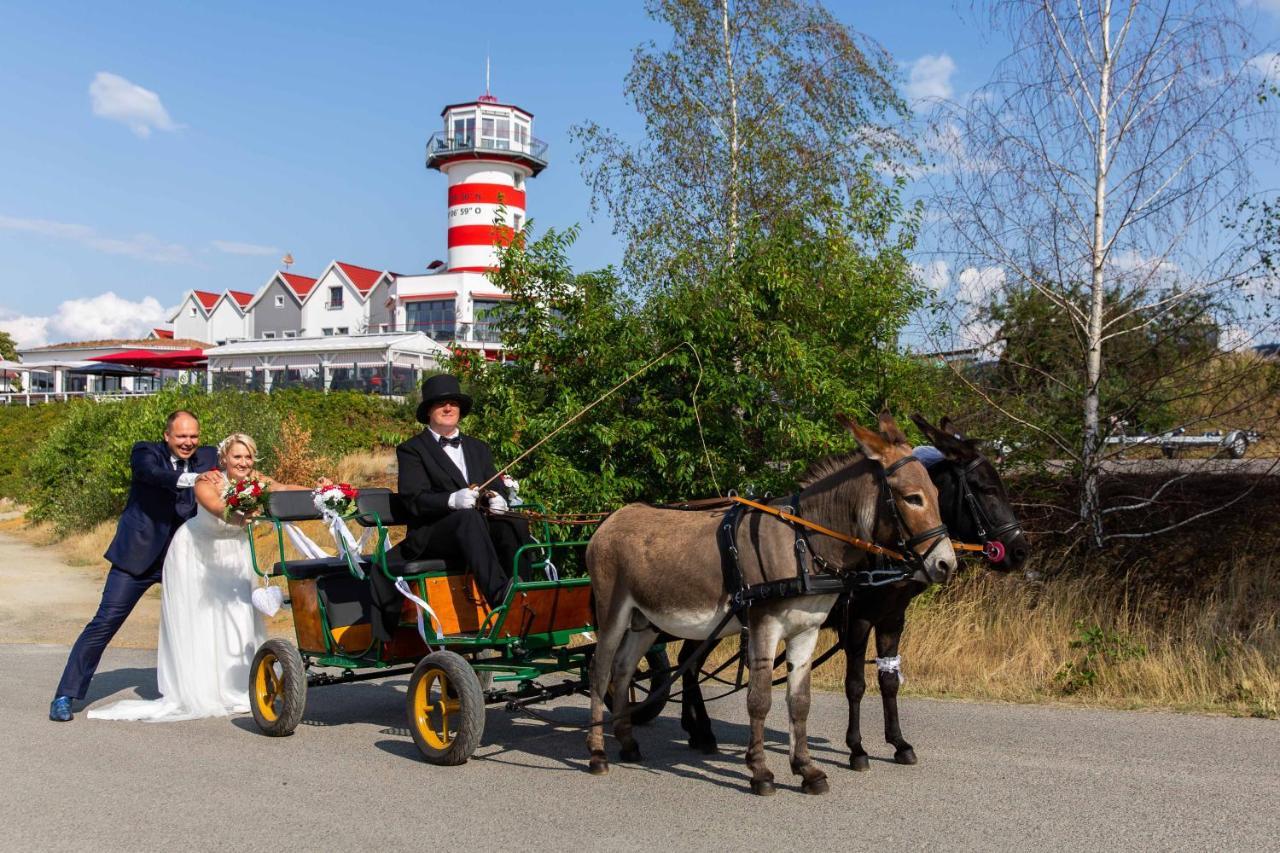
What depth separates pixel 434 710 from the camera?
698 centimetres

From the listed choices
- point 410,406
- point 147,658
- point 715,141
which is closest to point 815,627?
point 147,658

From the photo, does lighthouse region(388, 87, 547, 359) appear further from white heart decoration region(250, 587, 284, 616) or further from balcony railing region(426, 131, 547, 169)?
white heart decoration region(250, 587, 284, 616)

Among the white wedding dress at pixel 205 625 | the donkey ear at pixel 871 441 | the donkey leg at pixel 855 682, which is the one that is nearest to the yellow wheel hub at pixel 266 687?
the white wedding dress at pixel 205 625

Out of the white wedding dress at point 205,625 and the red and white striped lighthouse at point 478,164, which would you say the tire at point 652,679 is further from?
the red and white striped lighthouse at point 478,164

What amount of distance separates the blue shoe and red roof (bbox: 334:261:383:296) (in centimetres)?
5934

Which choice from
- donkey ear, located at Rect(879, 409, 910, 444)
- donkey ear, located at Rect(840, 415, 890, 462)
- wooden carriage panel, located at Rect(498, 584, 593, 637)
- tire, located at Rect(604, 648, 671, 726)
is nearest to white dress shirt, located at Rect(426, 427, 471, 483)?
wooden carriage panel, located at Rect(498, 584, 593, 637)

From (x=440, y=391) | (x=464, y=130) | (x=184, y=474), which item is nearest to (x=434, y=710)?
(x=440, y=391)

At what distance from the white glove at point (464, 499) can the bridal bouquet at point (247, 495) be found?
1723mm

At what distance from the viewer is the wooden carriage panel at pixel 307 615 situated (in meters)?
7.79

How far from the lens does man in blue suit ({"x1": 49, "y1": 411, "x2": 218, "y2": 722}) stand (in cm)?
846

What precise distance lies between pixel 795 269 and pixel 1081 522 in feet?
12.2

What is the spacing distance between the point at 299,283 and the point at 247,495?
215 feet

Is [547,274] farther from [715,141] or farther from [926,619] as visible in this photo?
[715,141]

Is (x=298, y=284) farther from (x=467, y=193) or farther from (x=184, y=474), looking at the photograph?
(x=184, y=474)
